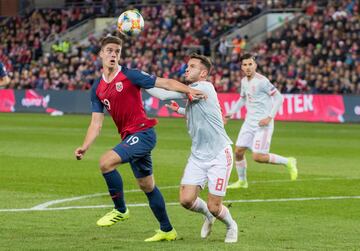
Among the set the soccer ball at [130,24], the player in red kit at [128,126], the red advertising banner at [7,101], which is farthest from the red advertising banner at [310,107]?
the player in red kit at [128,126]

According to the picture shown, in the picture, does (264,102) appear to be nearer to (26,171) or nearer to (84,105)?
(26,171)

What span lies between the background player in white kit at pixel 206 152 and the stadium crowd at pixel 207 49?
93.0 feet

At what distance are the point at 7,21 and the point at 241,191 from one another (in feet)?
156

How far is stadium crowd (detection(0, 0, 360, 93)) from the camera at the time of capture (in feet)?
134

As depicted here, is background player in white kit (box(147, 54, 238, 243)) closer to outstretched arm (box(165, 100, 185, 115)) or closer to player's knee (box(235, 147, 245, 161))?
outstretched arm (box(165, 100, 185, 115))

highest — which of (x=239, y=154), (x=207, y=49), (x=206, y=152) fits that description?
(x=206, y=152)

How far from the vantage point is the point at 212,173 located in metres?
10.6

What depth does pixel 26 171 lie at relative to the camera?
19234mm

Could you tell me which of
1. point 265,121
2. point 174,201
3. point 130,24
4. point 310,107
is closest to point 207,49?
point 310,107

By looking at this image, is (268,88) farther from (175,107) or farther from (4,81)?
(175,107)

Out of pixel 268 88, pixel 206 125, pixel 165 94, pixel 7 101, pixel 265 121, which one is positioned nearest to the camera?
pixel 165 94

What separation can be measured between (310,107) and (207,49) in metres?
11.1

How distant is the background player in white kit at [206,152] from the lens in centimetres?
1060

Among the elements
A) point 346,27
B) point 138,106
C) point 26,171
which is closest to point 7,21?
point 346,27
